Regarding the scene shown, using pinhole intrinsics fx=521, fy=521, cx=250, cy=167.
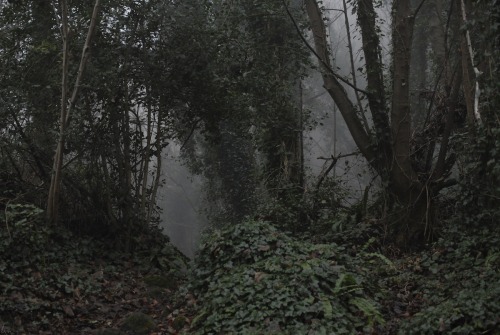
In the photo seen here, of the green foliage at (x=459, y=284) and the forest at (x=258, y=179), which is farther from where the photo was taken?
the forest at (x=258, y=179)

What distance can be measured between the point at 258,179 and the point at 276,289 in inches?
309

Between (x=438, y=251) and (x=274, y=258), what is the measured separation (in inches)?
107

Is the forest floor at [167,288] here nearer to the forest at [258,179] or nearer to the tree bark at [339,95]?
the forest at [258,179]

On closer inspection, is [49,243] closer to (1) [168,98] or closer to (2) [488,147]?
(1) [168,98]

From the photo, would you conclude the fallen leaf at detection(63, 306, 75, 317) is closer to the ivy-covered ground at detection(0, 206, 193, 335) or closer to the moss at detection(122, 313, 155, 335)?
the ivy-covered ground at detection(0, 206, 193, 335)

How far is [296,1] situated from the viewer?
2056 centimetres

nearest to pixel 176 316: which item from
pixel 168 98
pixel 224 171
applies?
pixel 168 98

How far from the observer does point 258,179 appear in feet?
45.5

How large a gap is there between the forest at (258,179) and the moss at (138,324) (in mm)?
20

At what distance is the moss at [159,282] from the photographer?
9117 millimetres

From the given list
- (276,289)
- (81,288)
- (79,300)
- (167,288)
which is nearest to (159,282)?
(167,288)

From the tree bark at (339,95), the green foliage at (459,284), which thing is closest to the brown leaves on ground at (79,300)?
the green foliage at (459,284)

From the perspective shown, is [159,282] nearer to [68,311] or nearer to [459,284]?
[68,311]

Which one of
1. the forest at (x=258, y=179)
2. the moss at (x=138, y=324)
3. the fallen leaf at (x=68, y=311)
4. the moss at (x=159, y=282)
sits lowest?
the moss at (x=138, y=324)
